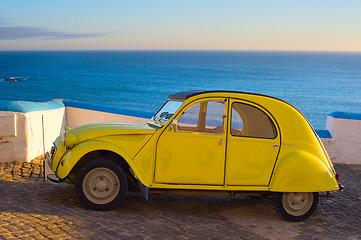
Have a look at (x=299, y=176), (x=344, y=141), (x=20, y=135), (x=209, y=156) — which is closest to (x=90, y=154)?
(x=209, y=156)

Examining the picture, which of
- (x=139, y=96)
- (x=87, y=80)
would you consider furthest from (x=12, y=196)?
(x=87, y=80)

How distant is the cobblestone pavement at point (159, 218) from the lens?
18.9 feet

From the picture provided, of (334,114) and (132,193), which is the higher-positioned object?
(334,114)

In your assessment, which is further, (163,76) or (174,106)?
(163,76)

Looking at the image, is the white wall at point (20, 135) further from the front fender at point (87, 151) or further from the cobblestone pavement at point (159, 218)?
the front fender at point (87, 151)

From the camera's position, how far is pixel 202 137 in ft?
21.7

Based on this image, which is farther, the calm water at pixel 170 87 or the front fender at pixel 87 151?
the calm water at pixel 170 87

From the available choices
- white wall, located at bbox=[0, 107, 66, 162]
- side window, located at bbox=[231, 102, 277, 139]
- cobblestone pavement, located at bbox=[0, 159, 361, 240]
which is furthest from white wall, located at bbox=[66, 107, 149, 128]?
side window, located at bbox=[231, 102, 277, 139]

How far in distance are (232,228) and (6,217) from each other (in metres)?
3.05

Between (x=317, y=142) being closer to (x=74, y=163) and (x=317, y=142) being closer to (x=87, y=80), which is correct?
(x=74, y=163)

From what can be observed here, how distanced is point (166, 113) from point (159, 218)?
1623mm

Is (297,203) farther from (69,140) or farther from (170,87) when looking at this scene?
(170,87)

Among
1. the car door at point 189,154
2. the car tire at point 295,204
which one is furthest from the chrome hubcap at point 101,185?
the car tire at point 295,204

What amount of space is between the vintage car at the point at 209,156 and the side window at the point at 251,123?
1 centimetres
